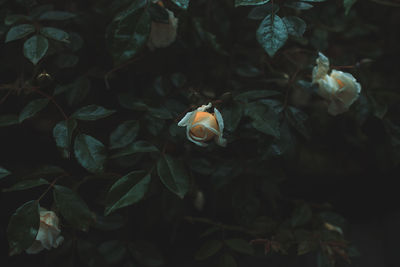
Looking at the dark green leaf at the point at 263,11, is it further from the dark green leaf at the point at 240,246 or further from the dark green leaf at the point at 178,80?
the dark green leaf at the point at 240,246

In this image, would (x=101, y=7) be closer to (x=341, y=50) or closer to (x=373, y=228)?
(x=341, y=50)

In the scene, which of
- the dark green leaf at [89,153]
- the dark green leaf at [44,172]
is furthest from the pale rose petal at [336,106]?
the dark green leaf at [44,172]

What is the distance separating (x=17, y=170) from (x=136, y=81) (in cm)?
40

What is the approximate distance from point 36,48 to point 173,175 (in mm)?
376

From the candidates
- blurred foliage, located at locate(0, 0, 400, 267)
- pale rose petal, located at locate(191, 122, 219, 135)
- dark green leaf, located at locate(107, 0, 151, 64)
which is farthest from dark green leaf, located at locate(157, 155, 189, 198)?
dark green leaf, located at locate(107, 0, 151, 64)

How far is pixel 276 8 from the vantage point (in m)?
0.73

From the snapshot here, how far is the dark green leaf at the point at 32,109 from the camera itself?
2.39ft

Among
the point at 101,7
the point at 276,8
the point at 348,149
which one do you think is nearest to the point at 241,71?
the point at 276,8

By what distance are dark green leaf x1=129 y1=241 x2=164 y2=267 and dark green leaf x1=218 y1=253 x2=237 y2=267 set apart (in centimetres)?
16

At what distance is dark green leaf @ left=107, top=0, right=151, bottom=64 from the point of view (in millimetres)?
684

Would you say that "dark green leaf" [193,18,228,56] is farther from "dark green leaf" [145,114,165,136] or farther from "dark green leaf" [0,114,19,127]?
"dark green leaf" [0,114,19,127]

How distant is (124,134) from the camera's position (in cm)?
80

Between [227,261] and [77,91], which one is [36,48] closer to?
[77,91]

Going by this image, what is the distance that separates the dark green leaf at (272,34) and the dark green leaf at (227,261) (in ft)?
1.55
